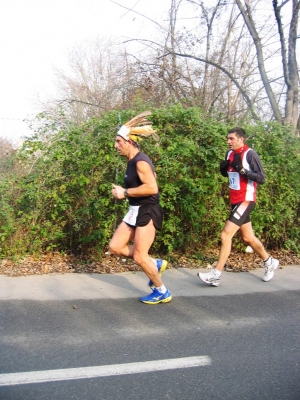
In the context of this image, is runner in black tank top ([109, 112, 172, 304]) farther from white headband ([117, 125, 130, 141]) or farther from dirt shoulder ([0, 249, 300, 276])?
dirt shoulder ([0, 249, 300, 276])

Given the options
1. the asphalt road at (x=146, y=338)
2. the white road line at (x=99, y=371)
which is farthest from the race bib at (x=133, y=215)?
the white road line at (x=99, y=371)

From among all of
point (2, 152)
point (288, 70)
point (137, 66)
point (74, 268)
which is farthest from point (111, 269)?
point (137, 66)

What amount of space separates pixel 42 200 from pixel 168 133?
6.80 feet

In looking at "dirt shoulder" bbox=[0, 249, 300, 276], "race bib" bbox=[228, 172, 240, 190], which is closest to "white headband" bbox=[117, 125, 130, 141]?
"race bib" bbox=[228, 172, 240, 190]

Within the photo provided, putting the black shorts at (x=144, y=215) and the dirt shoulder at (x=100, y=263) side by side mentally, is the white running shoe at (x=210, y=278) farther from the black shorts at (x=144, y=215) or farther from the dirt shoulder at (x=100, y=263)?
the black shorts at (x=144, y=215)

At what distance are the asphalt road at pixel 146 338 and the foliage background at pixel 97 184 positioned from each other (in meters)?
0.81

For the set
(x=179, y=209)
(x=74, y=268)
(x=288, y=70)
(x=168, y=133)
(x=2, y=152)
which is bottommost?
(x=74, y=268)

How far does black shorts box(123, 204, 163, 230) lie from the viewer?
499cm

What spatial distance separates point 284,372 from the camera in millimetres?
3549

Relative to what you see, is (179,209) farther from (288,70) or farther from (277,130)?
(288,70)

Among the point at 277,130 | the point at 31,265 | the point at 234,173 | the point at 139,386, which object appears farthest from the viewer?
the point at 277,130

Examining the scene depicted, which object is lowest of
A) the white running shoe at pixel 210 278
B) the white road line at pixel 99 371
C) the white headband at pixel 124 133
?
the white road line at pixel 99 371

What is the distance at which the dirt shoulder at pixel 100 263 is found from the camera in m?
6.22

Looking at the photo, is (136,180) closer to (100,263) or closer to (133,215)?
(133,215)
